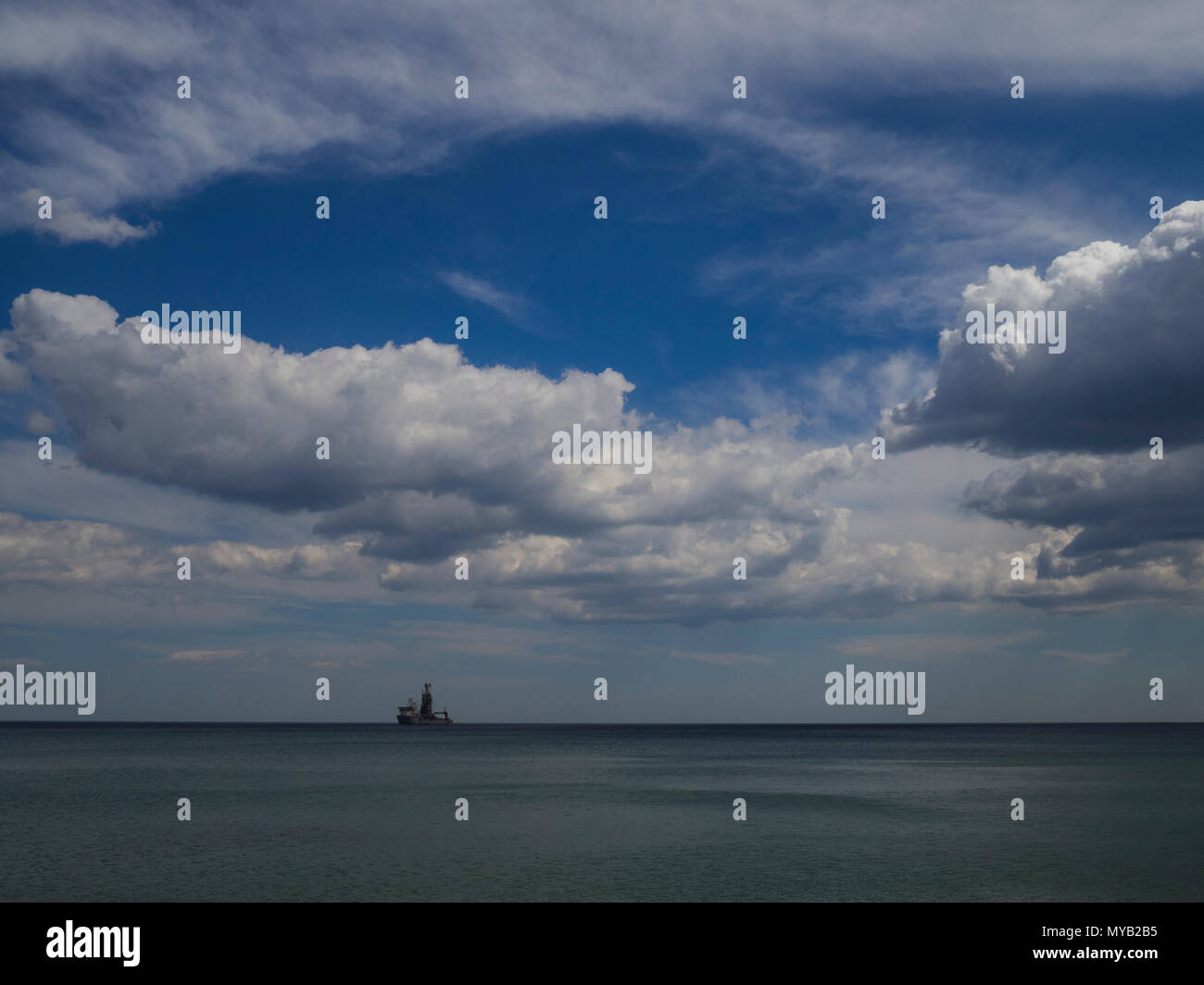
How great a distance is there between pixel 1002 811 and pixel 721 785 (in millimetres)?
34902

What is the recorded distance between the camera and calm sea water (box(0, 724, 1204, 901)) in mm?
44719

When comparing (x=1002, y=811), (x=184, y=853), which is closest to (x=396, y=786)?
(x=184, y=853)

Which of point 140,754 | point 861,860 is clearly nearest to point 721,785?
point 861,860

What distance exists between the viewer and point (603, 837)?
59438 millimetres

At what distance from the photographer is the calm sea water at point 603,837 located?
44.7m
